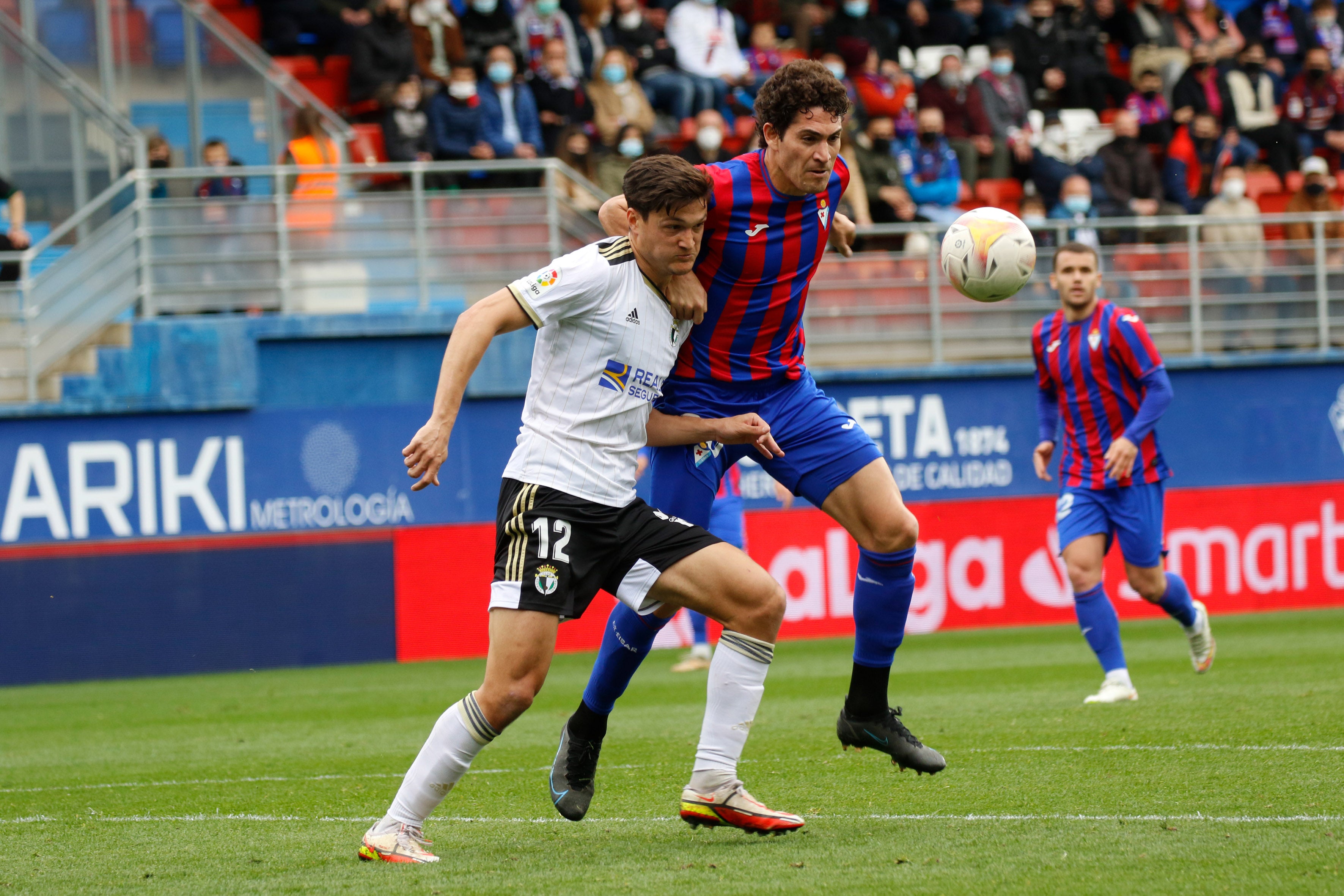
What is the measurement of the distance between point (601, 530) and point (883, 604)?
4.12 ft

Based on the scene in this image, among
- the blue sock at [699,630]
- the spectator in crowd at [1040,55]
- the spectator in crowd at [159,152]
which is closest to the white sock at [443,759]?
the blue sock at [699,630]

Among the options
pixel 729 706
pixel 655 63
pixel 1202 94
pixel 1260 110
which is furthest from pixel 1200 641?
pixel 1260 110

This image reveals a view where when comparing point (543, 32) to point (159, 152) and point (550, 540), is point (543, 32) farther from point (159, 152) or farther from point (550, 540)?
point (550, 540)

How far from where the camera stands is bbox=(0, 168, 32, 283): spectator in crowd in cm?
1355

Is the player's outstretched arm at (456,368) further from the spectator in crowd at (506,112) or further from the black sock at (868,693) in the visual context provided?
the spectator in crowd at (506,112)

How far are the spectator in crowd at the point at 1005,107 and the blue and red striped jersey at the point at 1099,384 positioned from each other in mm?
9082

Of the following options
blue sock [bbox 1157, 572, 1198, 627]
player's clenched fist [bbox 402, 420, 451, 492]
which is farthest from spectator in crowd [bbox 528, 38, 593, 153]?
player's clenched fist [bbox 402, 420, 451, 492]

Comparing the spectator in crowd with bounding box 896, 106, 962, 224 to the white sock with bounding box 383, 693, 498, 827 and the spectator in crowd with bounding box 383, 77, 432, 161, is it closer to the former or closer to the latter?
the spectator in crowd with bounding box 383, 77, 432, 161

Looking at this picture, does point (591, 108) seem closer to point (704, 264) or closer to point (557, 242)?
point (557, 242)

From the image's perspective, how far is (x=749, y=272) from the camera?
536 cm

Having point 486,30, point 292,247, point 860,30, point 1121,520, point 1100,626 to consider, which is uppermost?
point 860,30

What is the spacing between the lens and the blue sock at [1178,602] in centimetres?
850

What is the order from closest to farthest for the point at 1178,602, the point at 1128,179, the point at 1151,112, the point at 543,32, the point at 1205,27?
the point at 1178,602, the point at 543,32, the point at 1128,179, the point at 1151,112, the point at 1205,27

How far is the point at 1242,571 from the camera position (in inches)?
546
